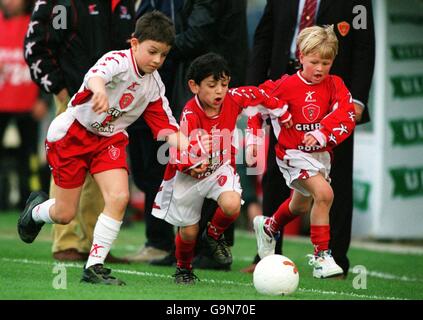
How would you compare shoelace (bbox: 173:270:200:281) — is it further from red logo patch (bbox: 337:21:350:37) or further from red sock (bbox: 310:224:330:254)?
red logo patch (bbox: 337:21:350:37)

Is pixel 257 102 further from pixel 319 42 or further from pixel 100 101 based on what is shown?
pixel 100 101

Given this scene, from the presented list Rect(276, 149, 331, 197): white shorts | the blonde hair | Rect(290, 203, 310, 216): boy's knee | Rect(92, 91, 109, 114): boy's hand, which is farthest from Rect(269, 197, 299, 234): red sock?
Rect(92, 91, 109, 114): boy's hand

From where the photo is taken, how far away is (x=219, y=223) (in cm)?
827

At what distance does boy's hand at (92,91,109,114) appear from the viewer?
23.7 feet

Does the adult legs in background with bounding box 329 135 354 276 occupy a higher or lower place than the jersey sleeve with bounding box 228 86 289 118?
lower

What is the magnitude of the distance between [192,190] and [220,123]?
1.65 feet

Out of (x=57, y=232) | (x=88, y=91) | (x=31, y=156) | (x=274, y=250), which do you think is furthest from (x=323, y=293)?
(x=31, y=156)

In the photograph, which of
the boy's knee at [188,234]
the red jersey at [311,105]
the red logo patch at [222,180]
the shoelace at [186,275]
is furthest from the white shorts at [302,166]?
the shoelace at [186,275]

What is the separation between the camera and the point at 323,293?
7961mm

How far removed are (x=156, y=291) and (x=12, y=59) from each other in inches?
334

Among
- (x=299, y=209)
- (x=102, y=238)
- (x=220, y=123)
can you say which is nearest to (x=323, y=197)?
(x=299, y=209)

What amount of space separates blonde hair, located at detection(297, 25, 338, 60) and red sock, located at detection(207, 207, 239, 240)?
1.28m

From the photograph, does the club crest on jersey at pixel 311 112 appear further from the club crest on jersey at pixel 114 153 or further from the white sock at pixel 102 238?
the white sock at pixel 102 238

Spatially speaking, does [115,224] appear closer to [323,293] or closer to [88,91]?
[88,91]
